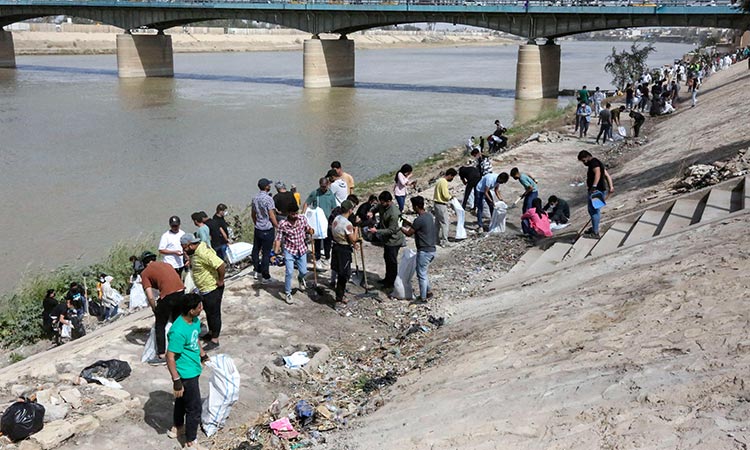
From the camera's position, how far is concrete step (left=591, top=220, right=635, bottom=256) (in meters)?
9.84

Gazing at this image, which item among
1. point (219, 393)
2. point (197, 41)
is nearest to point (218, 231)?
point (219, 393)

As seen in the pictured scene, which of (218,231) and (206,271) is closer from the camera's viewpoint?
(206,271)

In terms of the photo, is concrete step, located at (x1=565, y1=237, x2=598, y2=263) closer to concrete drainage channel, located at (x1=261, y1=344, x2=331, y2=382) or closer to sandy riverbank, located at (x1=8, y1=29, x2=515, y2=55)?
concrete drainage channel, located at (x1=261, y1=344, x2=331, y2=382)

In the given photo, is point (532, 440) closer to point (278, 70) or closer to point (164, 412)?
point (164, 412)

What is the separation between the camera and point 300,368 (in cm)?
764

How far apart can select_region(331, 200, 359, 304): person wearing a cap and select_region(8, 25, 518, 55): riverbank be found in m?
69.1

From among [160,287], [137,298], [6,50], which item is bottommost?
[137,298]

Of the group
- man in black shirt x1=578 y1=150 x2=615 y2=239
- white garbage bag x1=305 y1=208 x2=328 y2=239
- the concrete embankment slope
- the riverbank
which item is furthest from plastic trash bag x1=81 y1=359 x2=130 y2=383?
the riverbank

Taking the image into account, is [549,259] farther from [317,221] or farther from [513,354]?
[513,354]

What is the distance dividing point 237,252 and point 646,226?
5.80 m

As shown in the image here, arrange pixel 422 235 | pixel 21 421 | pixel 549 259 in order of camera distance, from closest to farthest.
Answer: pixel 21 421 < pixel 422 235 < pixel 549 259

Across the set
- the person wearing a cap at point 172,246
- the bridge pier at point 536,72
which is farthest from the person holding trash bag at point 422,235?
the bridge pier at point 536,72

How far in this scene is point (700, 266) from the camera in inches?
295

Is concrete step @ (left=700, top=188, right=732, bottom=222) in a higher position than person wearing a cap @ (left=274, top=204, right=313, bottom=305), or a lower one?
higher
